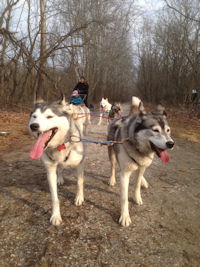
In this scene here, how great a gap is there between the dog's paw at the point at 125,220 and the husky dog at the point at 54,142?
75 centimetres

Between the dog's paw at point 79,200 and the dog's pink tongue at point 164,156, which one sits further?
the dog's paw at point 79,200

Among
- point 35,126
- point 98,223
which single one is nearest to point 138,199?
point 98,223

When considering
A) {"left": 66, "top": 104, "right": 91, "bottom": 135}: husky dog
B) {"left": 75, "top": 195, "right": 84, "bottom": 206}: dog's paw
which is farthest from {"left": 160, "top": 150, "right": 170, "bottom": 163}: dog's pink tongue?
{"left": 75, "top": 195, "right": 84, "bottom": 206}: dog's paw

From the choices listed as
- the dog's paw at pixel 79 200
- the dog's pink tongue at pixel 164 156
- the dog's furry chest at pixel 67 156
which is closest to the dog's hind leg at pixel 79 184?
the dog's paw at pixel 79 200

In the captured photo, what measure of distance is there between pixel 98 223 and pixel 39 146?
3.97 feet

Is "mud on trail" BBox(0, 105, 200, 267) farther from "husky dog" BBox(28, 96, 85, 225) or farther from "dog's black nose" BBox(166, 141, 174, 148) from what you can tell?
"dog's black nose" BBox(166, 141, 174, 148)

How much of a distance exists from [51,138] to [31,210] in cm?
115

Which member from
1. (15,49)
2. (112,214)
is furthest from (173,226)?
(15,49)

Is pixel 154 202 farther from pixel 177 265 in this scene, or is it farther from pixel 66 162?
pixel 66 162

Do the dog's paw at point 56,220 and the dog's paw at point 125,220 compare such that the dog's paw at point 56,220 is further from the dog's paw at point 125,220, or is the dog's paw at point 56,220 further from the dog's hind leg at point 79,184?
the dog's paw at point 125,220

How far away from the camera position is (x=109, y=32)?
18578 millimetres

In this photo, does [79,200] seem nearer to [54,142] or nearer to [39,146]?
[54,142]

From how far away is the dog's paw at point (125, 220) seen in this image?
2211 mm

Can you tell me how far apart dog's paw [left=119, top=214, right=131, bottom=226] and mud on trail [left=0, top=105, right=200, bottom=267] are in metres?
0.06
